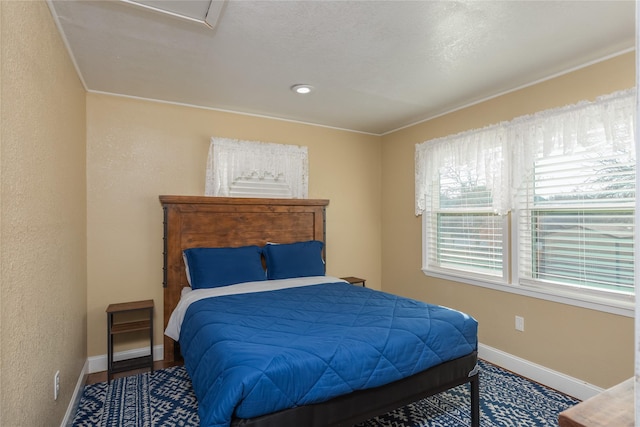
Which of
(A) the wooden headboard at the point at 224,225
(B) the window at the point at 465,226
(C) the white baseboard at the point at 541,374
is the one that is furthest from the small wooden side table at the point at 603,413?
(A) the wooden headboard at the point at 224,225

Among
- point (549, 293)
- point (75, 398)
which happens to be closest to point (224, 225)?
point (75, 398)

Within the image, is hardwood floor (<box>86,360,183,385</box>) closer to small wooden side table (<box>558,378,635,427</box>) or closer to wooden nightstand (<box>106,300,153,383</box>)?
wooden nightstand (<box>106,300,153,383</box>)

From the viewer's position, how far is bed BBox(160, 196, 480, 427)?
5.09ft

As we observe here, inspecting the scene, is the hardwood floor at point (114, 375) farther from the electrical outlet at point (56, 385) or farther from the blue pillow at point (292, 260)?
the blue pillow at point (292, 260)

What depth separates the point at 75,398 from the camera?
2453 millimetres

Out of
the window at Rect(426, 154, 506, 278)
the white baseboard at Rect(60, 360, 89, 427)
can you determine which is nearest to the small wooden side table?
the window at Rect(426, 154, 506, 278)

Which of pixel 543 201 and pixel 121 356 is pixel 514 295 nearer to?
pixel 543 201

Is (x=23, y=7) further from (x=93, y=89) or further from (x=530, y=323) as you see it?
(x=530, y=323)

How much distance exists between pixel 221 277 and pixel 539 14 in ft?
9.93

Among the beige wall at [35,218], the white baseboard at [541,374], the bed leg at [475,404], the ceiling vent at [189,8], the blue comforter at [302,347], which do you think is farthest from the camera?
the white baseboard at [541,374]

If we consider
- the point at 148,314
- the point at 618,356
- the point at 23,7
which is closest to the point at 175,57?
the point at 23,7

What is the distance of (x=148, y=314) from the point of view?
10.5ft

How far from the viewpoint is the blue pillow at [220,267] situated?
10.2ft

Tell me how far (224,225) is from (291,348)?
211 centimetres
